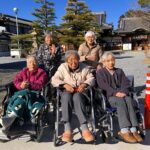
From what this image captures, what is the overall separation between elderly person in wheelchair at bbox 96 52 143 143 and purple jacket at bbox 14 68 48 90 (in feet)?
2.62

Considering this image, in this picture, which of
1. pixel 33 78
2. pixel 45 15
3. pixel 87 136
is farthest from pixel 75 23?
pixel 87 136

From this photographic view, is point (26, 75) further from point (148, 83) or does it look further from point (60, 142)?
point (148, 83)

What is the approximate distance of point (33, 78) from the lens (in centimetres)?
436

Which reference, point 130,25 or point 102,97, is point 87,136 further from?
point 130,25

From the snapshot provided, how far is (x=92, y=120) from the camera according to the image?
3.71m

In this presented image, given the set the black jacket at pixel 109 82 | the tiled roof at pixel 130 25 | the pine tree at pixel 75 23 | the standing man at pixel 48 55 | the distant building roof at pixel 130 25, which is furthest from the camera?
the tiled roof at pixel 130 25

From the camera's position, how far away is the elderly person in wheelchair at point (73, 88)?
3.64 metres

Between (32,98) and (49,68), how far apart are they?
1369mm

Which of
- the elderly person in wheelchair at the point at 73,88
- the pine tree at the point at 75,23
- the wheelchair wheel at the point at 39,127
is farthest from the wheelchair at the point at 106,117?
the pine tree at the point at 75,23

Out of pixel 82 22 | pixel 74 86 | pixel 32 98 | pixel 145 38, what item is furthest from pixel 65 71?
pixel 145 38

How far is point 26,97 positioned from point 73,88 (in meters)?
0.62

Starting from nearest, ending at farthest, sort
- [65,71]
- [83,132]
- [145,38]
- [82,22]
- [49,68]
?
[83,132]
[65,71]
[49,68]
[82,22]
[145,38]

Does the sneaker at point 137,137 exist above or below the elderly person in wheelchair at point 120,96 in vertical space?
below

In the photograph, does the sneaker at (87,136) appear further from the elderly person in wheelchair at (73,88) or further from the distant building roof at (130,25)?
the distant building roof at (130,25)
